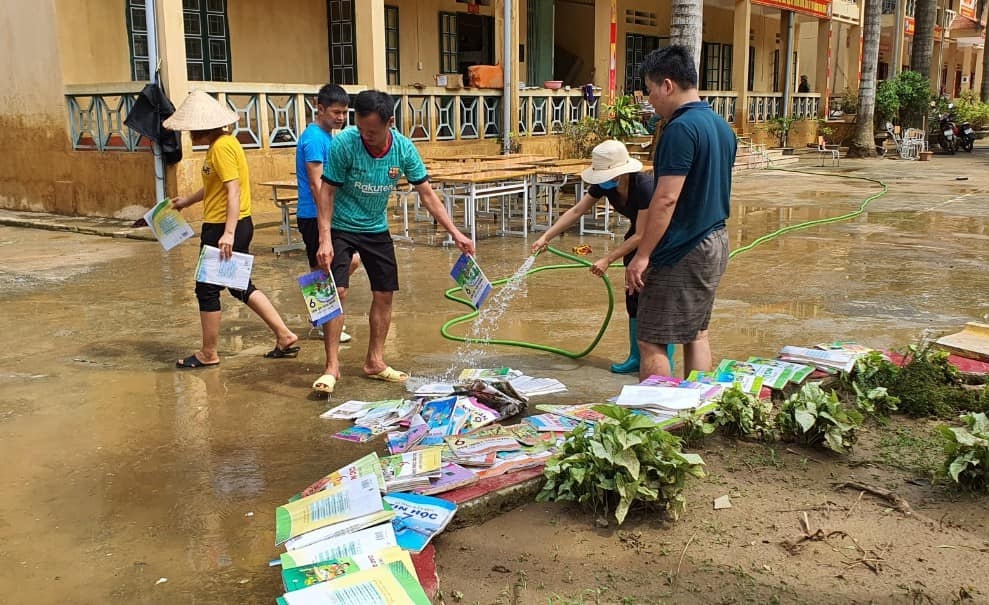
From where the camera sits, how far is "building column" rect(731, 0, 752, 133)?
71.1ft

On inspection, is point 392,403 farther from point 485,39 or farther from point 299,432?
point 485,39

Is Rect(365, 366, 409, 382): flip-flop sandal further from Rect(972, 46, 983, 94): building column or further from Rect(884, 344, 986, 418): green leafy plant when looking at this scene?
Rect(972, 46, 983, 94): building column

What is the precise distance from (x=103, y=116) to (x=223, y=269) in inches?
291

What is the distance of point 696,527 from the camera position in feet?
9.87

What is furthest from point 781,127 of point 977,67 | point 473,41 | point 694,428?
point 977,67

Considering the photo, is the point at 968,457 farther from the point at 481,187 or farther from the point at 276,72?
the point at 276,72

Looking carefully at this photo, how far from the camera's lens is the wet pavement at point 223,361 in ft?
10.3

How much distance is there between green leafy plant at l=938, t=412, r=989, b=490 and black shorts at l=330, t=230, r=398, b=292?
2.92 meters

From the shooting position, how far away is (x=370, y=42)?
12.8 m

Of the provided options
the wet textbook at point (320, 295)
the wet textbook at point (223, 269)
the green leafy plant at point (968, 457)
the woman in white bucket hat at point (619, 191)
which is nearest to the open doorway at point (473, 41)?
the wet textbook at point (223, 269)

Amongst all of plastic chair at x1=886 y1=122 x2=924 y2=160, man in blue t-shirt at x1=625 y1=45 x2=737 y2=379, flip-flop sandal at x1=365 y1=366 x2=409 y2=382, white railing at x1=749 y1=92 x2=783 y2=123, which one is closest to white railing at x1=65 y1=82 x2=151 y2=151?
flip-flop sandal at x1=365 y1=366 x2=409 y2=382

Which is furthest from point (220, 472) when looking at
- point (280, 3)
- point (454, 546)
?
point (280, 3)

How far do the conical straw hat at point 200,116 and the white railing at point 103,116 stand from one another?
6.14 m

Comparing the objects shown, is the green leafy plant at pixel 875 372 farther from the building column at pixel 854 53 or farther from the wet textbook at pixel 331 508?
the building column at pixel 854 53
